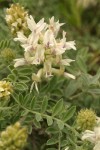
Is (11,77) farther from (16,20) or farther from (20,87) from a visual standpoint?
(16,20)

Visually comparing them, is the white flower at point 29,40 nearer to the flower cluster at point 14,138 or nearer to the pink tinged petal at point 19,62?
the pink tinged petal at point 19,62

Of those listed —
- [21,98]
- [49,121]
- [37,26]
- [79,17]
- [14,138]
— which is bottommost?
[14,138]

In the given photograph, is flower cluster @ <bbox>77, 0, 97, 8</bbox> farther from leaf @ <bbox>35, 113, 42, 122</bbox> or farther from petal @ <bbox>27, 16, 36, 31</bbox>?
leaf @ <bbox>35, 113, 42, 122</bbox>

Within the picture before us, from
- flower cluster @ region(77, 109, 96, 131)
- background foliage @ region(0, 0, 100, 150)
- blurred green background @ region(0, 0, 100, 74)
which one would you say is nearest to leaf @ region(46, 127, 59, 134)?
background foliage @ region(0, 0, 100, 150)

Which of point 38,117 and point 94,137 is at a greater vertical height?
point 38,117

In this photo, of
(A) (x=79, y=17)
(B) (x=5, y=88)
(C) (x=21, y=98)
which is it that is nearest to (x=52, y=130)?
(C) (x=21, y=98)

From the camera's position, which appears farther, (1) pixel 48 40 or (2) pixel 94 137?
(1) pixel 48 40
